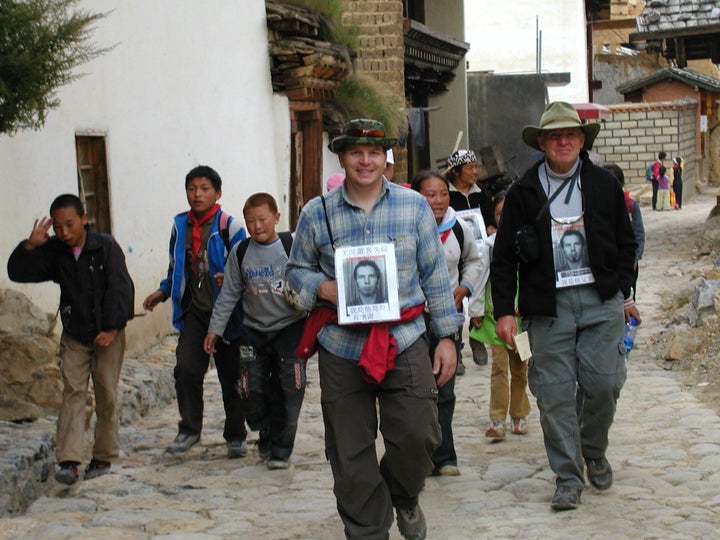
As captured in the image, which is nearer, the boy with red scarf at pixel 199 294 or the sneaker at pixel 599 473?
the sneaker at pixel 599 473

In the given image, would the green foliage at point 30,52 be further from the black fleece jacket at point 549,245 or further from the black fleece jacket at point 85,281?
the black fleece jacket at point 549,245

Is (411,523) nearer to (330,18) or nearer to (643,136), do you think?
(330,18)

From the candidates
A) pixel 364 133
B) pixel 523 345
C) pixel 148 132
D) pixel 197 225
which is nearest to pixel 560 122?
pixel 523 345

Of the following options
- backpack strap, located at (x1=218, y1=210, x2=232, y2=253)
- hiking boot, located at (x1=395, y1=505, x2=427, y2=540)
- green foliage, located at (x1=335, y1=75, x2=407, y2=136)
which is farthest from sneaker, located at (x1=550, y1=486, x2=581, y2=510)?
green foliage, located at (x1=335, y1=75, x2=407, y2=136)

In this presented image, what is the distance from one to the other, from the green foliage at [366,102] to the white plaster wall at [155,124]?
1899 millimetres

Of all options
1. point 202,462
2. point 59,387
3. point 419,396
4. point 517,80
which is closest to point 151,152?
point 59,387

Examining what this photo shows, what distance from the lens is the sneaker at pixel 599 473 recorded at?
20.0ft

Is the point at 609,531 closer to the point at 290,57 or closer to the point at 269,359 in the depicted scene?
the point at 269,359

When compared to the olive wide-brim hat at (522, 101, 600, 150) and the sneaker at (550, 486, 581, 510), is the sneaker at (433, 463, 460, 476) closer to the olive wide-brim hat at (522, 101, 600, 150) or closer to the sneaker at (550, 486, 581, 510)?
the sneaker at (550, 486, 581, 510)

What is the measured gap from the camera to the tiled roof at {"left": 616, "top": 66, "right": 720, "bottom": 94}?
129 ft

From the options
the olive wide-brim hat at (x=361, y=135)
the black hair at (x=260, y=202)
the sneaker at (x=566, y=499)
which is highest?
the olive wide-brim hat at (x=361, y=135)

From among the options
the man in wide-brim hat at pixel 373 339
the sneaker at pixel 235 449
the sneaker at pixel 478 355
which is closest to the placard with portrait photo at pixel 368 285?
the man in wide-brim hat at pixel 373 339

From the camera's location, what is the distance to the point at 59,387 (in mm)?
7781

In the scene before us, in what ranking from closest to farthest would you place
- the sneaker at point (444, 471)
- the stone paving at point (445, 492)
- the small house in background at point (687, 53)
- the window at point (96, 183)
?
the stone paving at point (445, 492)
the sneaker at point (444, 471)
the window at point (96, 183)
the small house in background at point (687, 53)
